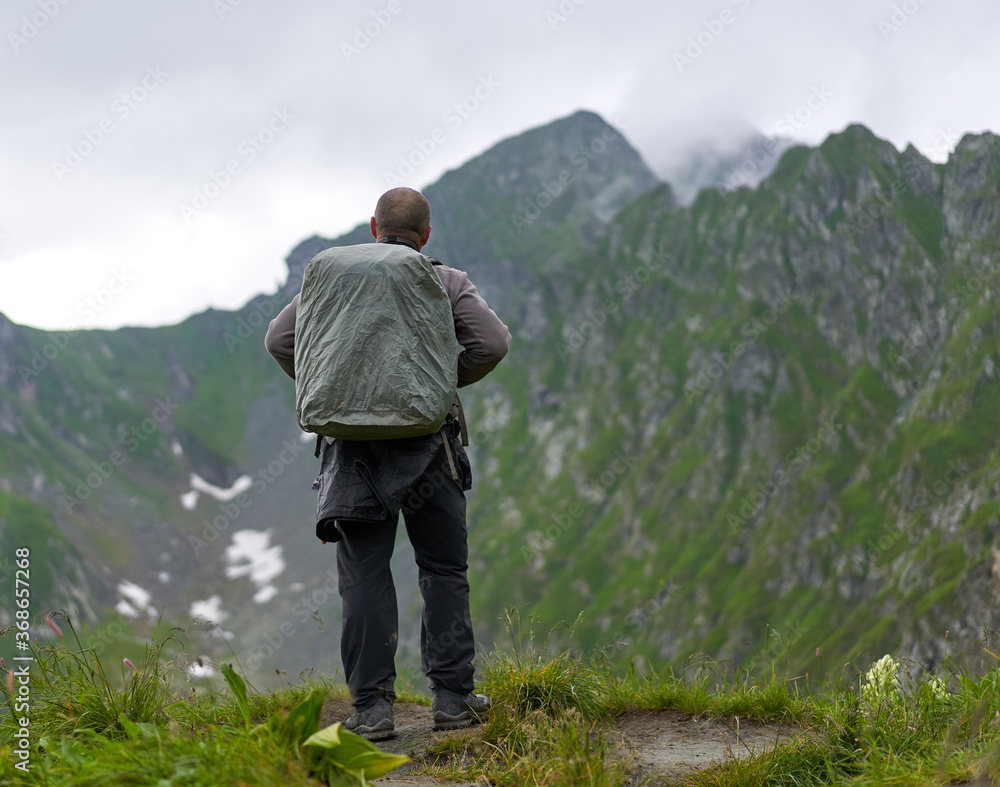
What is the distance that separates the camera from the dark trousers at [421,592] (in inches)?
245

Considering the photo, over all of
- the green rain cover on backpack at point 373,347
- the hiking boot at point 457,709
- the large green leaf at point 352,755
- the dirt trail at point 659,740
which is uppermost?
the green rain cover on backpack at point 373,347

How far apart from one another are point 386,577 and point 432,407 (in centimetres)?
150

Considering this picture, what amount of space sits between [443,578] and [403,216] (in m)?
3.00

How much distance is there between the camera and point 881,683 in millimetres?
6145

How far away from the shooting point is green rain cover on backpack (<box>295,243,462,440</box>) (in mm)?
5816

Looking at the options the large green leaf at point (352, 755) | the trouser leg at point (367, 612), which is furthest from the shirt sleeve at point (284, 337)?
the large green leaf at point (352, 755)

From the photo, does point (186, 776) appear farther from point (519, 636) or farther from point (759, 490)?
point (759, 490)

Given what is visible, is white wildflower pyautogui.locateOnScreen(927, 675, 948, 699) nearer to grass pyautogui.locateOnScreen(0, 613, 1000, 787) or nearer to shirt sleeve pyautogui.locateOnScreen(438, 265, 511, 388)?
grass pyautogui.locateOnScreen(0, 613, 1000, 787)

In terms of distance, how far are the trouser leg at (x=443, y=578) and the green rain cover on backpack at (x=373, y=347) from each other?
70 cm

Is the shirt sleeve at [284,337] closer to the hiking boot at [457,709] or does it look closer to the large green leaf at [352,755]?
the hiking boot at [457,709]

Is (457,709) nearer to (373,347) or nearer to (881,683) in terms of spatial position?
(373,347)

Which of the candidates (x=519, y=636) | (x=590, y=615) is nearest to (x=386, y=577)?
(x=519, y=636)

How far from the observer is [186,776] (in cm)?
374

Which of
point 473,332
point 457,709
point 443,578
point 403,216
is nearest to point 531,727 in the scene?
point 457,709
